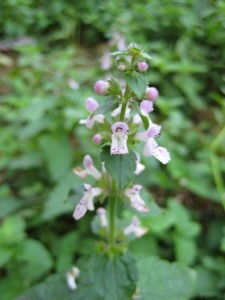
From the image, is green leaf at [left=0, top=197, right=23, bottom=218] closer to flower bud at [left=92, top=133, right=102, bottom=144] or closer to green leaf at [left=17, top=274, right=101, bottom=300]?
green leaf at [left=17, top=274, right=101, bottom=300]

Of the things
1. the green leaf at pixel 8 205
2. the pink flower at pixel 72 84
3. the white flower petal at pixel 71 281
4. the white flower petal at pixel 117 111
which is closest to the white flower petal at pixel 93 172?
the white flower petal at pixel 117 111

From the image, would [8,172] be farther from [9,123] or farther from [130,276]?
[130,276]

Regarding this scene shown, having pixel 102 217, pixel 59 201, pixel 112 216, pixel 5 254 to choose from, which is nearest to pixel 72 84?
pixel 59 201

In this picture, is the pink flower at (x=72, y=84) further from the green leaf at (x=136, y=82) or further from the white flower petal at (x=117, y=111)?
the green leaf at (x=136, y=82)

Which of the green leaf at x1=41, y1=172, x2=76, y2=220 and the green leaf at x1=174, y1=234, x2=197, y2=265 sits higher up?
the green leaf at x1=41, y1=172, x2=76, y2=220

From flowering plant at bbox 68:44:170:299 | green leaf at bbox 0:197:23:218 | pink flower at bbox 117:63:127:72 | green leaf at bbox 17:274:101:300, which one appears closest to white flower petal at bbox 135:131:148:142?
flowering plant at bbox 68:44:170:299

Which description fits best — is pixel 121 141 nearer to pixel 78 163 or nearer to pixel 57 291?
pixel 57 291
